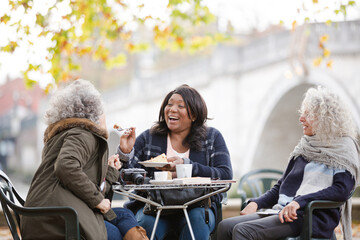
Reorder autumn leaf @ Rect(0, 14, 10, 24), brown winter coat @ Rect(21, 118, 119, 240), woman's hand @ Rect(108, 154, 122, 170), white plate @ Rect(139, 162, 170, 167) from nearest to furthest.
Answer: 1. brown winter coat @ Rect(21, 118, 119, 240)
2. white plate @ Rect(139, 162, 170, 167)
3. woman's hand @ Rect(108, 154, 122, 170)
4. autumn leaf @ Rect(0, 14, 10, 24)

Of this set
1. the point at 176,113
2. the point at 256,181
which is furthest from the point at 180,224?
the point at 256,181

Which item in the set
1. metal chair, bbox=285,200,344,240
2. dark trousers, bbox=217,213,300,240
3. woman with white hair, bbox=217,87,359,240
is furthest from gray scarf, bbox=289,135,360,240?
dark trousers, bbox=217,213,300,240

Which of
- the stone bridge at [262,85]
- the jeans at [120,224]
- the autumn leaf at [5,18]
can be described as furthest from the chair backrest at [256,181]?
the stone bridge at [262,85]

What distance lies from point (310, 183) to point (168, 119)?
1031 millimetres

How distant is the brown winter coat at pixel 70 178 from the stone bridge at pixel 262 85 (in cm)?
1163

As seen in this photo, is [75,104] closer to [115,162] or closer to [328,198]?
[115,162]

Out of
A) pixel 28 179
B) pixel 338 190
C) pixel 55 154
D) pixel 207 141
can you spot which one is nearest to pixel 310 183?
pixel 338 190

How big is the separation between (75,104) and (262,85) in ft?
50.8

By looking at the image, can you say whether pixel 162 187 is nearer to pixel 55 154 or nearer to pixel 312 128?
pixel 55 154

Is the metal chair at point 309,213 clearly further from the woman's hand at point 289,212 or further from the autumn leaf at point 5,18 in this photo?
the autumn leaf at point 5,18

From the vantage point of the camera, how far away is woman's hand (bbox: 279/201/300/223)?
3.18 meters

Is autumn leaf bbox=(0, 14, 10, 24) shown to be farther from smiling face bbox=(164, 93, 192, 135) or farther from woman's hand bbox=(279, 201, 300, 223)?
woman's hand bbox=(279, 201, 300, 223)

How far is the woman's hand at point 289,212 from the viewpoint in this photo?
3182 millimetres

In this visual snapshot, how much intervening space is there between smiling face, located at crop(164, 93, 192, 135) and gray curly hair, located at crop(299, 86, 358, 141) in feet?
2.57
